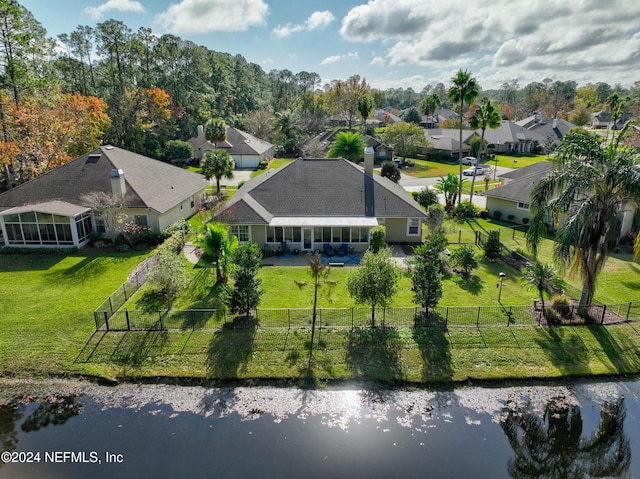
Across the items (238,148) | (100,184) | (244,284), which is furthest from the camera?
(238,148)

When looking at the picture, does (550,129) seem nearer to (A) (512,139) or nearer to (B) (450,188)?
(A) (512,139)

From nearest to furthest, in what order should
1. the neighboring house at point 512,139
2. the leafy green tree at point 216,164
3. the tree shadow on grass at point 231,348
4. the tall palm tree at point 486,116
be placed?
the tree shadow on grass at point 231,348
the tall palm tree at point 486,116
the leafy green tree at point 216,164
the neighboring house at point 512,139

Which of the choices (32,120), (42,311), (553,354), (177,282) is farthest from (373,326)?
(32,120)

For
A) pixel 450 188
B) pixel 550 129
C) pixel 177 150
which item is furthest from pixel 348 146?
pixel 550 129

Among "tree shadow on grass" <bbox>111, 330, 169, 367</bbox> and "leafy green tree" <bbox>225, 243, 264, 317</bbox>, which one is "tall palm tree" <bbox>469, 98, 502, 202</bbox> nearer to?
"leafy green tree" <bbox>225, 243, 264, 317</bbox>

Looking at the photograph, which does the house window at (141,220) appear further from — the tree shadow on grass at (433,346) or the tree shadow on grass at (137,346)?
the tree shadow on grass at (433,346)

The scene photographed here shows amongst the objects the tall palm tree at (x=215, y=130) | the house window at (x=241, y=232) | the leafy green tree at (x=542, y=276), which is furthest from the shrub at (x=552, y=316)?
the tall palm tree at (x=215, y=130)

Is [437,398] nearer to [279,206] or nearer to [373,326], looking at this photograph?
[373,326]
